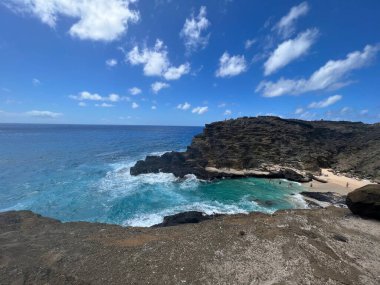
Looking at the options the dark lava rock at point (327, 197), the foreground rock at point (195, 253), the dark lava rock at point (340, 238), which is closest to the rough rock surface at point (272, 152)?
the dark lava rock at point (327, 197)

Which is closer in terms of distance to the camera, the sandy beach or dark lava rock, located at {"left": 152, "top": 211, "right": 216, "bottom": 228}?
dark lava rock, located at {"left": 152, "top": 211, "right": 216, "bottom": 228}

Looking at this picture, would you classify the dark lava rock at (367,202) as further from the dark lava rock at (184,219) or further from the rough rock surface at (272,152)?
the rough rock surface at (272,152)

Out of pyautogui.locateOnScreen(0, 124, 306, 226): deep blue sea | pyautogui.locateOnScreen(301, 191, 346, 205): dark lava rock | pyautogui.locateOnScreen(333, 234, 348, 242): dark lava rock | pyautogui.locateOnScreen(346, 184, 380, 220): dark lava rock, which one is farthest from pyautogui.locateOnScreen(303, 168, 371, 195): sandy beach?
pyautogui.locateOnScreen(333, 234, 348, 242): dark lava rock

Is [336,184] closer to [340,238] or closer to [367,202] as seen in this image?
[367,202]

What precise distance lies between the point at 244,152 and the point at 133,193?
2808 cm

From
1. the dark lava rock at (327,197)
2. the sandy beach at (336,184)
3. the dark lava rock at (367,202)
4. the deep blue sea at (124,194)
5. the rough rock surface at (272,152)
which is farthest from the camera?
the rough rock surface at (272,152)

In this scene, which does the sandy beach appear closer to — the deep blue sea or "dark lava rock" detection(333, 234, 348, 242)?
the deep blue sea

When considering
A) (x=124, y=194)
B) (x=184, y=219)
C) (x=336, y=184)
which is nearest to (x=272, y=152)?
(x=336, y=184)

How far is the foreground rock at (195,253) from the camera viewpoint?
11.8 metres

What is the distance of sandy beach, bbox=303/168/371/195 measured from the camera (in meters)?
37.2

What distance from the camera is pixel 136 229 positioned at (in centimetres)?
1808

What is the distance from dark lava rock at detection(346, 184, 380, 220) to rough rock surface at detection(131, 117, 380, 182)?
23015 millimetres

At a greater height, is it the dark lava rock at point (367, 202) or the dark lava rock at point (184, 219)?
the dark lava rock at point (367, 202)

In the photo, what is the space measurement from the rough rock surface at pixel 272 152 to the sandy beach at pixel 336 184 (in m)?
2.46
